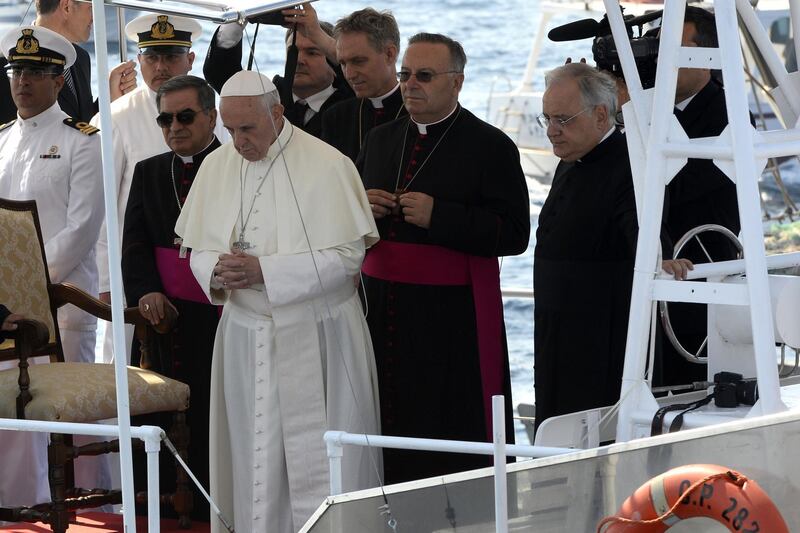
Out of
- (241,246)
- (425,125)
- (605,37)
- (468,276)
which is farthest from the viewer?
(425,125)

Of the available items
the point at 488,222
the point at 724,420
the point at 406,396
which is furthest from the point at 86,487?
the point at 724,420

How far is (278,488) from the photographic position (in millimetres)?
5152

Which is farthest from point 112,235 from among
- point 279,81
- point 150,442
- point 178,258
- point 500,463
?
point 279,81

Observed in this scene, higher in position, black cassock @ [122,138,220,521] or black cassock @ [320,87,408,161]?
black cassock @ [320,87,408,161]

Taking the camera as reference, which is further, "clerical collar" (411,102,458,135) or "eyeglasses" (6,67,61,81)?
"eyeglasses" (6,67,61,81)

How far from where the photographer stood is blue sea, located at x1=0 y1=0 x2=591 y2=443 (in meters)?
24.1

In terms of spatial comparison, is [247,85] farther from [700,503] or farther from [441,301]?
[700,503]

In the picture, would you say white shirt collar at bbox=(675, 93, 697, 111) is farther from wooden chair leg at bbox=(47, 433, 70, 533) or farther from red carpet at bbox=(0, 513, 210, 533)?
wooden chair leg at bbox=(47, 433, 70, 533)

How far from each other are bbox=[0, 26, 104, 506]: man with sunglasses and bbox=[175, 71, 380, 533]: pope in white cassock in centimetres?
110

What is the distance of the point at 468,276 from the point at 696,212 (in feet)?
2.78

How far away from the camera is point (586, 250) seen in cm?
523

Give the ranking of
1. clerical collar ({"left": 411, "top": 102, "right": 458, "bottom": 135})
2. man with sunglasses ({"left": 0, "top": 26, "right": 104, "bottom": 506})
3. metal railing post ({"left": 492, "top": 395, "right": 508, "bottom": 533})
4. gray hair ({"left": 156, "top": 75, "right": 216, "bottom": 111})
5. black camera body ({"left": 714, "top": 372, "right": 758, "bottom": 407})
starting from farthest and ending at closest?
man with sunglasses ({"left": 0, "top": 26, "right": 104, "bottom": 506}) < gray hair ({"left": 156, "top": 75, "right": 216, "bottom": 111}) < clerical collar ({"left": 411, "top": 102, "right": 458, "bottom": 135}) < black camera body ({"left": 714, "top": 372, "right": 758, "bottom": 407}) < metal railing post ({"left": 492, "top": 395, "right": 508, "bottom": 533})

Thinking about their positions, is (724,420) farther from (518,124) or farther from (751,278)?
(518,124)

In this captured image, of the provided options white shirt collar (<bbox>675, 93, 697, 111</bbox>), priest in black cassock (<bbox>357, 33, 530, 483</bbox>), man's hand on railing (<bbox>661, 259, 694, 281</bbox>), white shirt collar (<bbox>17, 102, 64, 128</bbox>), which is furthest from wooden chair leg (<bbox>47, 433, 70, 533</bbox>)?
white shirt collar (<bbox>675, 93, 697, 111</bbox>)
